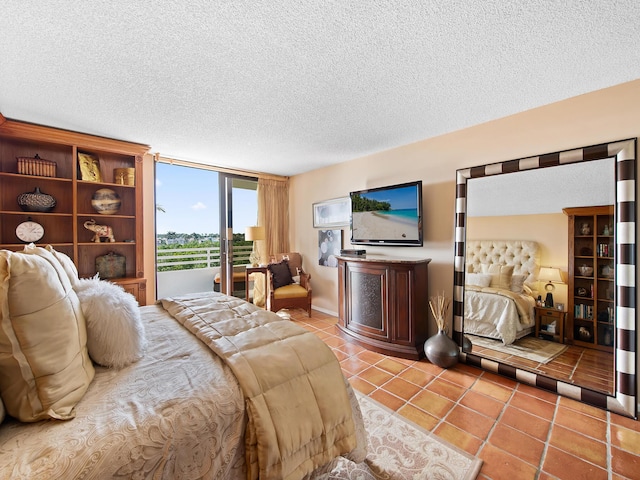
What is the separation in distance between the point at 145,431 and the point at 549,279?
114 inches

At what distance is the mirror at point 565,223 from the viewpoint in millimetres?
1903

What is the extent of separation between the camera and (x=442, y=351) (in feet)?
8.43

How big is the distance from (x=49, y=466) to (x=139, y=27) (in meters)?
1.88

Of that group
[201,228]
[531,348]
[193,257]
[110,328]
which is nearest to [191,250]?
[193,257]

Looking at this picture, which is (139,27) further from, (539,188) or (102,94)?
(539,188)

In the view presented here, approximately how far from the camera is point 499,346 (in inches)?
99.6

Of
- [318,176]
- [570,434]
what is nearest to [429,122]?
[318,176]

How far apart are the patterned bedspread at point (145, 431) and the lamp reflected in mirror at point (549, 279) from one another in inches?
101

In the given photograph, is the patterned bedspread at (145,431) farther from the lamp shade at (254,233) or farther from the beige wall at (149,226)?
the lamp shade at (254,233)

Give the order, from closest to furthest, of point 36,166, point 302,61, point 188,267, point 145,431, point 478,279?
point 145,431
point 302,61
point 478,279
point 36,166
point 188,267

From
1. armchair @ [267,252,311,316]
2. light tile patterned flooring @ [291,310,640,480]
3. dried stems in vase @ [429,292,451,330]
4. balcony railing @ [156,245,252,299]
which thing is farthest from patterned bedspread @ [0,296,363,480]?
balcony railing @ [156,245,252,299]

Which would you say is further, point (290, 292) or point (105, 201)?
point (290, 292)

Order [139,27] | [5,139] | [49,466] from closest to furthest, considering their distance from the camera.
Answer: [49,466]
[139,27]
[5,139]

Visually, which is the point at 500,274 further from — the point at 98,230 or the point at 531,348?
the point at 98,230
